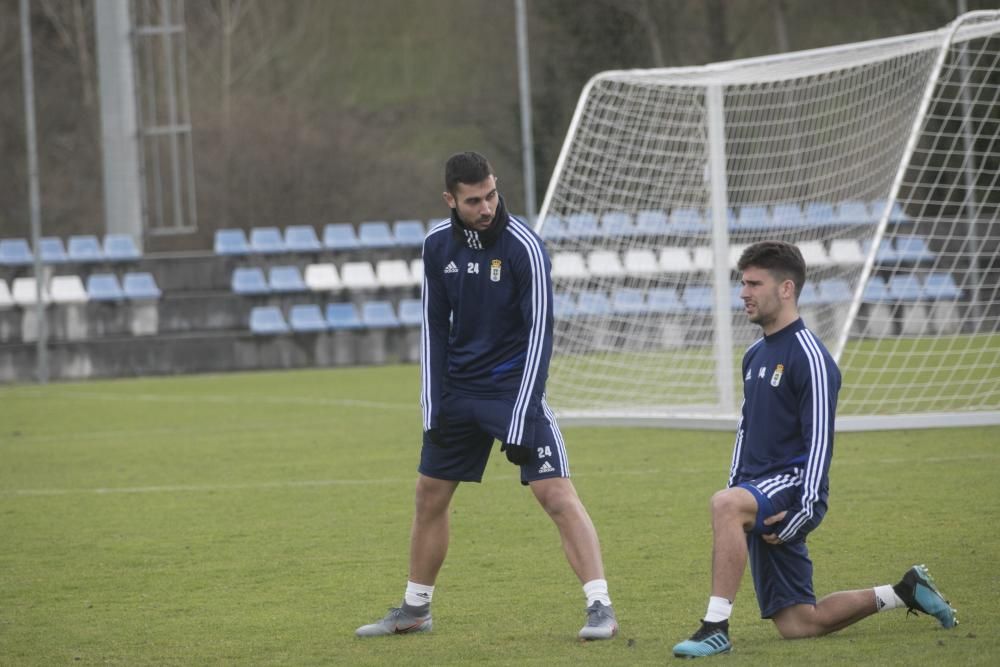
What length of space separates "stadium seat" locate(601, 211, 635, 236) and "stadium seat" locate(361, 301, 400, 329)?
17.3 feet

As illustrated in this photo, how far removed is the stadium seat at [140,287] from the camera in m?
24.1

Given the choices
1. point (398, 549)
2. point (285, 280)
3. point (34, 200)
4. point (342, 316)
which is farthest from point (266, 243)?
point (398, 549)

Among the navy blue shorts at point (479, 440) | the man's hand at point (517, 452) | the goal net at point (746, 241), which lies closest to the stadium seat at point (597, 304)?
the goal net at point (746, 241)

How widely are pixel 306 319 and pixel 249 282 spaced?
123 cm

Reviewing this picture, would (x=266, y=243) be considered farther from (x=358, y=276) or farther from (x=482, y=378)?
(x=482, y=378)

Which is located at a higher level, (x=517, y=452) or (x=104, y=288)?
(x=104, y=288)

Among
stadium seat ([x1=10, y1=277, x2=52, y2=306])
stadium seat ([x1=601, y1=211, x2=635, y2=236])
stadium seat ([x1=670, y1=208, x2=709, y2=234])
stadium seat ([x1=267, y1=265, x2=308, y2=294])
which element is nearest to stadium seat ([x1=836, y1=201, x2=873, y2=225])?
stadium seat ([x1=670, y1=208, x2=709, y2=234])

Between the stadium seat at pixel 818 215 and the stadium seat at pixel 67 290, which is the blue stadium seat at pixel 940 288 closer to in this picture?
the stadium seat at pixel 818 215

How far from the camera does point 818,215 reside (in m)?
23.2

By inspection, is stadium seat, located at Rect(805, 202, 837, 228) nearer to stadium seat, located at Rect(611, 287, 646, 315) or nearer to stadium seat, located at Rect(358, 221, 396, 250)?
stadium seat, located at Rect(611, 287, 646, 315)

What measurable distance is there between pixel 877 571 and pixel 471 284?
A: 233 cm

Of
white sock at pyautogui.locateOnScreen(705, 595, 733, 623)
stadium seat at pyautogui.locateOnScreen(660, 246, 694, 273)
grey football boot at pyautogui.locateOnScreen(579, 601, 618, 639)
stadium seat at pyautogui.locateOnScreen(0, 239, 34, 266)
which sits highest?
stadium seat at pyautogui.locateOnScreen(0, 239, 34, 266)

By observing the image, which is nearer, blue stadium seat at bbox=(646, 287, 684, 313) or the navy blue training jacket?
the navy blue training jacket

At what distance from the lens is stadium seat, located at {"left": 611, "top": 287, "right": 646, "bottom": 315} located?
60.6 ft
